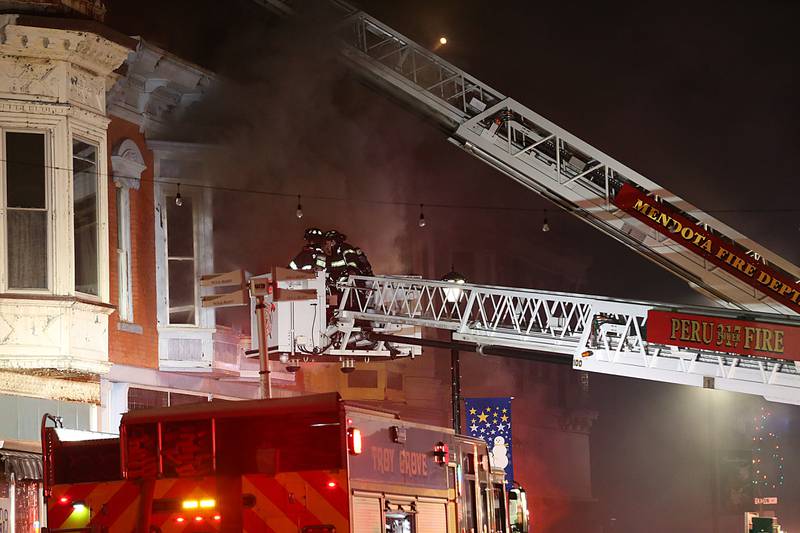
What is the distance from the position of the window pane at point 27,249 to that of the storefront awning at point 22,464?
2.04 m

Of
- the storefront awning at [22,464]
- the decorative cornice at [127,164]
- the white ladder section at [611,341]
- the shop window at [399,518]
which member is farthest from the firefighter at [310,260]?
the shop window at [399,518]

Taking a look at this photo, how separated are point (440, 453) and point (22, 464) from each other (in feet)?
22.6

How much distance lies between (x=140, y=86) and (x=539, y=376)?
24.7 metres

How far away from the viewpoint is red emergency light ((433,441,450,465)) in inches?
356

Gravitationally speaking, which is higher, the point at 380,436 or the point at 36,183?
the point at 36,183

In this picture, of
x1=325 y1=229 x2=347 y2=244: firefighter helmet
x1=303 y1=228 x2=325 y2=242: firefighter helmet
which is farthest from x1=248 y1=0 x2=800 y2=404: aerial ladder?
x1=303 y1=228 x2=325 y2=242: firefighter helmet

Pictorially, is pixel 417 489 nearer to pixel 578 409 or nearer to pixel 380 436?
pixel 380 436

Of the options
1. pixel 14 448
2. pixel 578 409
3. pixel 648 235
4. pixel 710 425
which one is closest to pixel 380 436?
pixel 14 448

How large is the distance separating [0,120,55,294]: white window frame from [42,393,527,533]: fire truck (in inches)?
243

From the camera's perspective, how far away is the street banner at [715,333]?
1443 centimetres

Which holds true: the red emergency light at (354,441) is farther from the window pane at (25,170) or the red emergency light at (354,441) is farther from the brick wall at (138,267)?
the brick wall at (138,267)

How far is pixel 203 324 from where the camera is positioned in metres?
17.8

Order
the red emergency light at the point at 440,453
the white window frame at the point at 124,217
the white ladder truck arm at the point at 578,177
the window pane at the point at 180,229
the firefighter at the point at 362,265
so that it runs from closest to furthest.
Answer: the red emergency light at the point at 440,453 < the white ladder truck arm at the point at 578,177 < the white window frame at the point at 124,217 < the window pane at the point at 180,229 < the firefighter at the point at 362,265

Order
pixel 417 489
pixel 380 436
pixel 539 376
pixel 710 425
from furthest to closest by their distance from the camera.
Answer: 1. pixel 539 376
2. pixel 710 425
3. pixel 417 489
4. pixel 380 436
